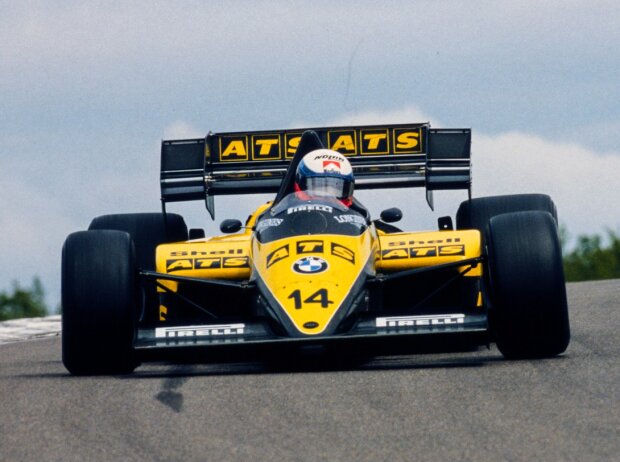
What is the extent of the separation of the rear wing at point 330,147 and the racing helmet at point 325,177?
2130 mm

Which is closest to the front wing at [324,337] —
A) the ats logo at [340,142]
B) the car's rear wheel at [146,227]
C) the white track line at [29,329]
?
the car's rear wheel at [146,227]

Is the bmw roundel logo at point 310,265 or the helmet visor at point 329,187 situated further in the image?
the helmet visor at point 329,187

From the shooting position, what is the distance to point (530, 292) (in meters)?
9.49

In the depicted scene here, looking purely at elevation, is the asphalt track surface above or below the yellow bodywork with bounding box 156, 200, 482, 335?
below

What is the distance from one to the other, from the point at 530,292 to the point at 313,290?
1499 mm

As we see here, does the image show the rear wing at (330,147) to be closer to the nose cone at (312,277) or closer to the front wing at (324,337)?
the nose cone at (312,277)

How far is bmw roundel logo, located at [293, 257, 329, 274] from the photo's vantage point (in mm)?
9707

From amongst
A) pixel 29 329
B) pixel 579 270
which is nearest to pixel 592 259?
pixel 579 270

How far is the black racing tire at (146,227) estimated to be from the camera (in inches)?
554

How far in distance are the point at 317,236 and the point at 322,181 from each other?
5.03ft

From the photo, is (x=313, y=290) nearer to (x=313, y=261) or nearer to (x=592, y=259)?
(x=313, y=261)

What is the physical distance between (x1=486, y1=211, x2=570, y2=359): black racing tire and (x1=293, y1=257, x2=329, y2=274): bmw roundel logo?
1.21m

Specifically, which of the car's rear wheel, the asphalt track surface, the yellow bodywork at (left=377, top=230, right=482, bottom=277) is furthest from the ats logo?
the asphalt track surface

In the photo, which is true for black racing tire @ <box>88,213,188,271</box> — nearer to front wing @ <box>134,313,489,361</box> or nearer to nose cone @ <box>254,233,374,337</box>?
nose cone @ <box>254,233,374,337</box>
